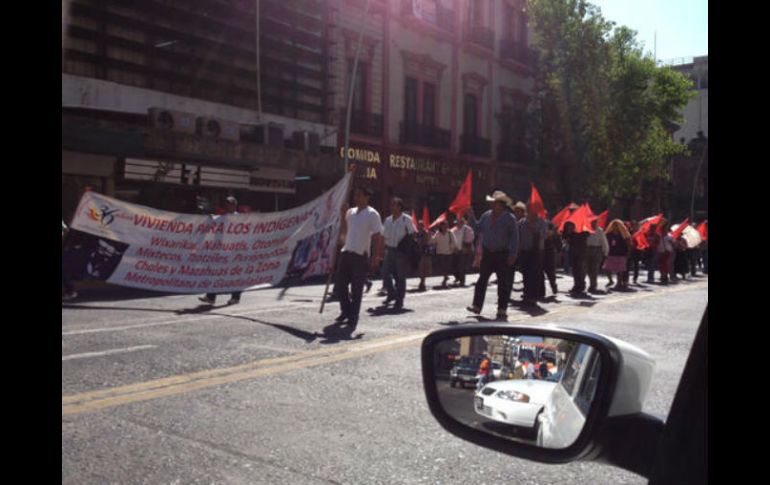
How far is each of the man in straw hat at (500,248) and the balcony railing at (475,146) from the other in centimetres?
2106

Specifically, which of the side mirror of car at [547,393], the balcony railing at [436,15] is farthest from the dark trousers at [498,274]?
the balcony railing at [436,15]

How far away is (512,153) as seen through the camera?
109 feet

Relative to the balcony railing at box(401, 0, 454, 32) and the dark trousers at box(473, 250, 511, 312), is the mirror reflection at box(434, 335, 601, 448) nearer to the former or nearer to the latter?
the dark trousers at box(473, 250, 511, 312)

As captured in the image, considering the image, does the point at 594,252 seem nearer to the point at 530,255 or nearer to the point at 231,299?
the point at 530,255

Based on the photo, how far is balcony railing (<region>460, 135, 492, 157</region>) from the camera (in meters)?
30.4

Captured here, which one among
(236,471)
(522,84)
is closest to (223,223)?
(236,471)

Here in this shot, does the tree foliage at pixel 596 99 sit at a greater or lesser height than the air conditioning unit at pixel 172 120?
greater

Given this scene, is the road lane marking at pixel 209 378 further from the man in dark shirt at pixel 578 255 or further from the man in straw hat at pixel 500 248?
the man in dark shirt at pixel 578 255

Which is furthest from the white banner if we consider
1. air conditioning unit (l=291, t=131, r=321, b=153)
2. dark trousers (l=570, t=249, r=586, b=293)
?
air conditioning unit (l=291, t=131, r=321, b=153)

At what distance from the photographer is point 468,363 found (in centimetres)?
143

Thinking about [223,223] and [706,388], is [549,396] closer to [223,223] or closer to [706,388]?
[706,388]

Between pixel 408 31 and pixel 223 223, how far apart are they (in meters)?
19.6

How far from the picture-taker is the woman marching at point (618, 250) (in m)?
15.5

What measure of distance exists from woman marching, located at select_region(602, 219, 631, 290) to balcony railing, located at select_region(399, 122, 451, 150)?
12291 millimetres
